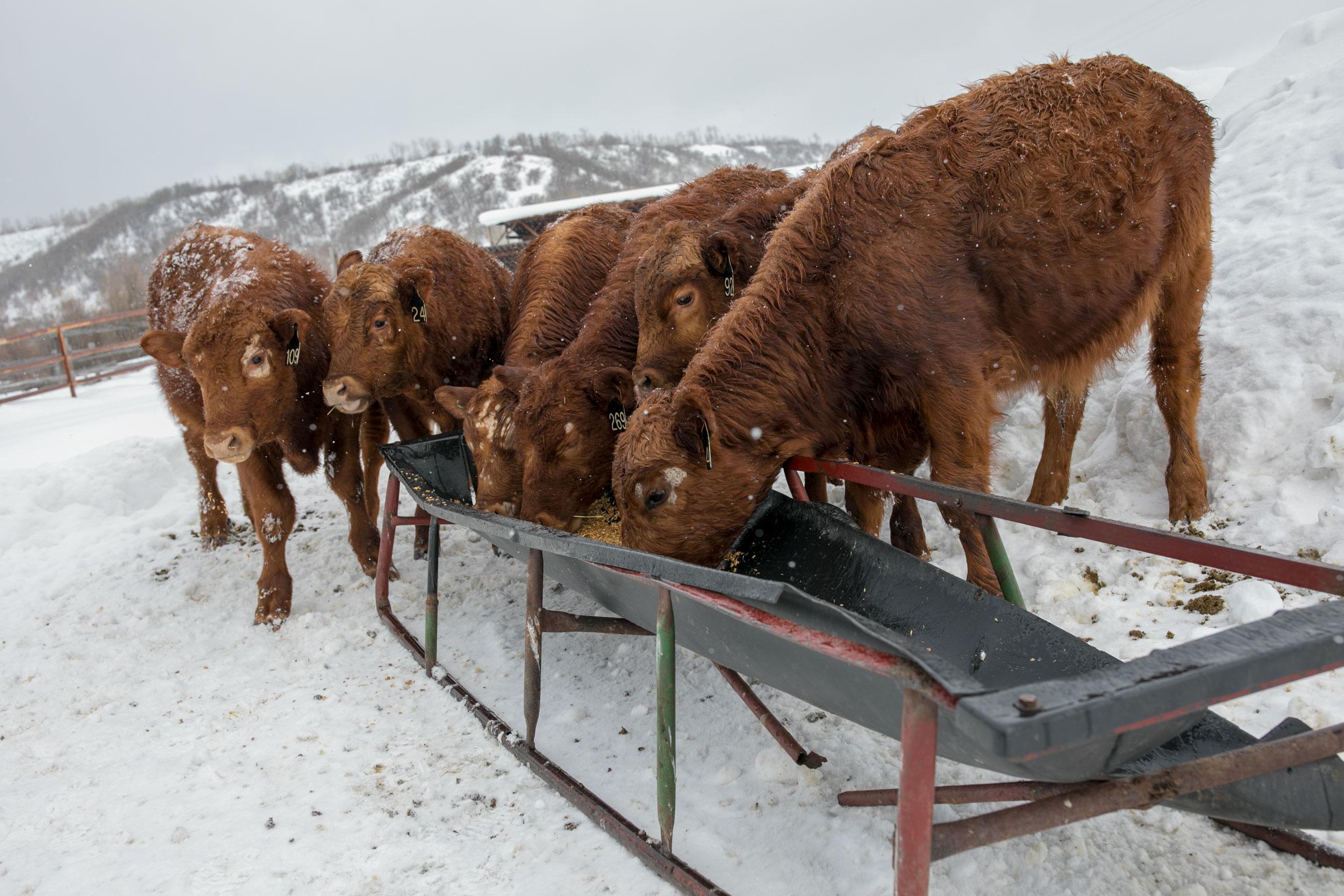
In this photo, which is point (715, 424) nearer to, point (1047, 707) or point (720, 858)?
point (720, 858)

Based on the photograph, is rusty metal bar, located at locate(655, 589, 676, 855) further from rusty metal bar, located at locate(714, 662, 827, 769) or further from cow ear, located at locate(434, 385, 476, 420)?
cow ear, located at locate(434, 385, 476, 420)

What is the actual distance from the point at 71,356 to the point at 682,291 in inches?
671

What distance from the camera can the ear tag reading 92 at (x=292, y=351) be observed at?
5035 millimetres

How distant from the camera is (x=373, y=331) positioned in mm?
5129

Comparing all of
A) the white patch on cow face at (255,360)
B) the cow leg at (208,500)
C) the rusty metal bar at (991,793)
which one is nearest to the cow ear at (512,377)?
the white patch on cow face at (255,360)

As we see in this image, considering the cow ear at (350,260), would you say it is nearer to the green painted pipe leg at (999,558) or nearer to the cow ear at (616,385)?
the cow ear at (616,385)

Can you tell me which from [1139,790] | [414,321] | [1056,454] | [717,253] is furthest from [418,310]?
[1139,790]

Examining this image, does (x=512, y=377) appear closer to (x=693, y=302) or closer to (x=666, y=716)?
(x=693, y=302)

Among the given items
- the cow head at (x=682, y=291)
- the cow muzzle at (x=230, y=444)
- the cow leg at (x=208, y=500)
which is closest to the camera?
the cow head at (x=682, y=291)

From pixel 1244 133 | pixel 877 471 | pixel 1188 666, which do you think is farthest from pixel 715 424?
pixel 1244 133

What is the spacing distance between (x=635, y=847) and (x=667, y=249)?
3053mm

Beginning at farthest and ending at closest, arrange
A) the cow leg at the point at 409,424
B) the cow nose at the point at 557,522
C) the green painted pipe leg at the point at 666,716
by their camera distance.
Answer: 1. the cow leg at the point at 409,424
2. the cow nose at the point at 557,522
3. the green painted pipe leg at the point at 666,716

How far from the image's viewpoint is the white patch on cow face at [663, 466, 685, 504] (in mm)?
3197

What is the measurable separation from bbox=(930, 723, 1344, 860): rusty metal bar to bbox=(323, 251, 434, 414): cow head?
4251 millimetres
